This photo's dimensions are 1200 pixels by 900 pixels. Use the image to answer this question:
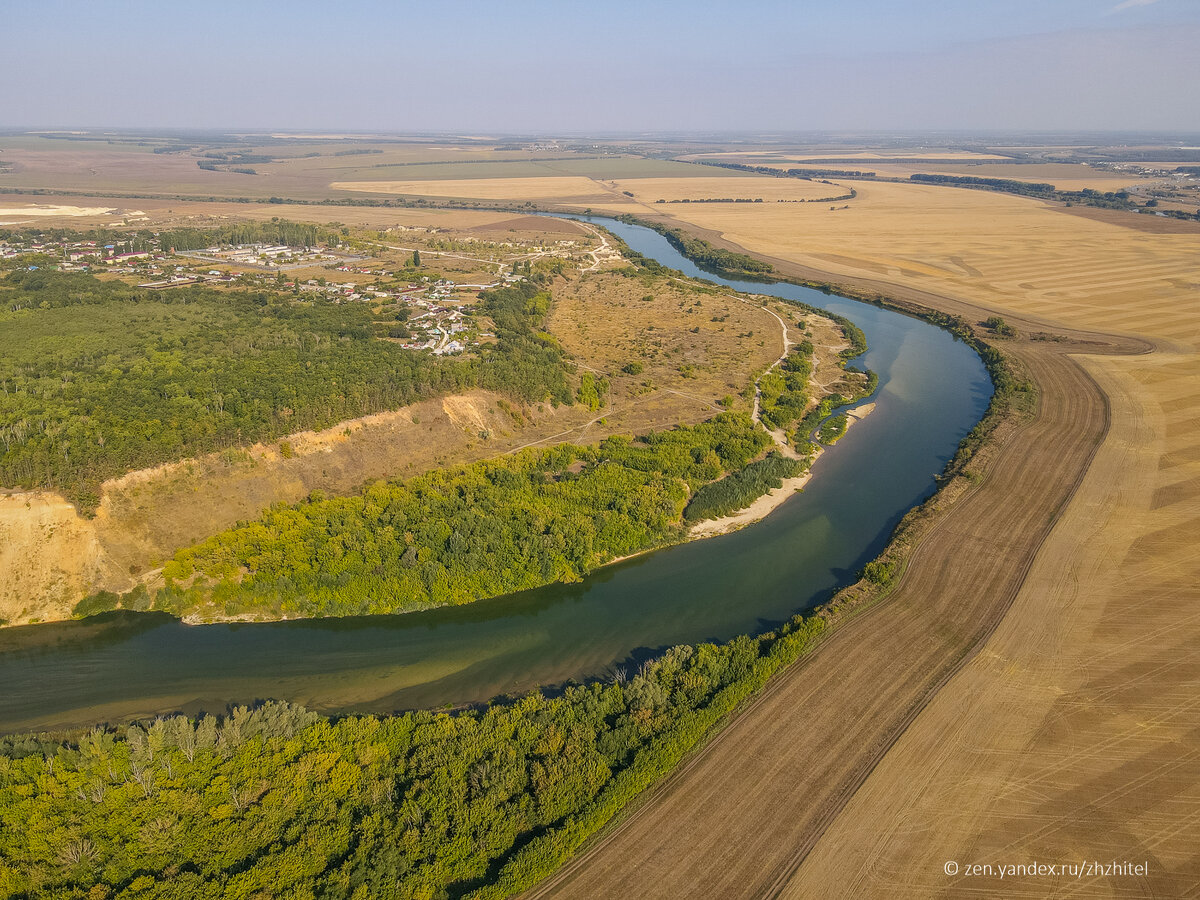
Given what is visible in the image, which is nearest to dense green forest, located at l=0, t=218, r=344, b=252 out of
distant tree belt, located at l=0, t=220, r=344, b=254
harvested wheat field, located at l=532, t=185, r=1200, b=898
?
distant tree belt, located at l=0, t=220, r=344, b=254

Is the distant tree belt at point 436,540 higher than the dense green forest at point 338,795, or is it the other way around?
the distant tree belt at point 436,540

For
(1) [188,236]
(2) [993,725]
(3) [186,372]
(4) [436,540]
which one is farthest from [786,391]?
(1) [188,236]

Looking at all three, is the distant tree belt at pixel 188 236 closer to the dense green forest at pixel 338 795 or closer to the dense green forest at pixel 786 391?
the dense green forest at pixel 786 391

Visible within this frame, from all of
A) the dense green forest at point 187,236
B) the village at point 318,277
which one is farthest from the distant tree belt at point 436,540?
the dense green forest at point 187,236

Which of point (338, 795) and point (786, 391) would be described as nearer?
point (338, 795)

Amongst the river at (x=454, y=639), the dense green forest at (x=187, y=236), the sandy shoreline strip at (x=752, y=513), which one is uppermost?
the dense green forest at (x=187, y=236)

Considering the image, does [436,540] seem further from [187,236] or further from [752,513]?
[187,236]
